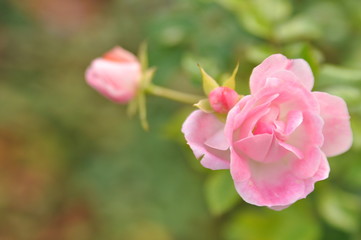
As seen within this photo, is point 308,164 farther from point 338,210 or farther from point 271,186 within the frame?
point 338,210

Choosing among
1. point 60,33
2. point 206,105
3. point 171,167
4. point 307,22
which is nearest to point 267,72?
point 206,105

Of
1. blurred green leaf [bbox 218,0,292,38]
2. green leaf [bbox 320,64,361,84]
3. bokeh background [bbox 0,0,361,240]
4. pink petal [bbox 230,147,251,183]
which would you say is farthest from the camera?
bokeh background [bbox 0,0,361,240]

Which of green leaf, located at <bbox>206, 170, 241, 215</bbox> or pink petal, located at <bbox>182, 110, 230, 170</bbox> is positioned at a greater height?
pink petal, located at <bbox>182, 110, 230, 170</bbox>

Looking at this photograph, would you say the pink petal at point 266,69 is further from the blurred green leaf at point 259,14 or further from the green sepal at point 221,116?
the blurred green leaf at point 259,14

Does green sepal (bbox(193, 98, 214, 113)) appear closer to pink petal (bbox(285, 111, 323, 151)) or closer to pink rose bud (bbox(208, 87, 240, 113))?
pink rose bud (bbox(208, 87, 240, 113))

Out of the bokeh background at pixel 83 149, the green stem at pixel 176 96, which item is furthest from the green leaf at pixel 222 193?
the bokeh background at pixel 83 149

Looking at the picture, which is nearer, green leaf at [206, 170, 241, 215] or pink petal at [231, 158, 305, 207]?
pink petal at [231, 158, 305, 207]

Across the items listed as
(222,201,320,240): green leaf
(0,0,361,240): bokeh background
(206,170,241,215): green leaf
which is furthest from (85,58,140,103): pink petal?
(0,0,361,240): bokeh background

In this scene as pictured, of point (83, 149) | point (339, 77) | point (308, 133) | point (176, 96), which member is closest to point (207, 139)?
point (308, 133)
